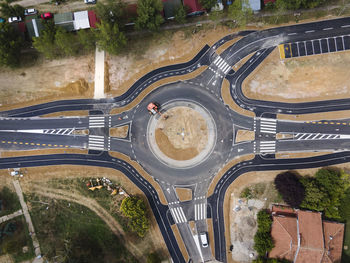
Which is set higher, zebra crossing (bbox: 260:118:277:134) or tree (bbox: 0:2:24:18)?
tree (bbox: 0:2:24:18)

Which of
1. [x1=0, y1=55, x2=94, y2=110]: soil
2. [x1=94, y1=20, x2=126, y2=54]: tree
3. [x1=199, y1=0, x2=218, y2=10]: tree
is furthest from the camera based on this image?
[x1=0, y1=55, x2=94, y2=110]: soil

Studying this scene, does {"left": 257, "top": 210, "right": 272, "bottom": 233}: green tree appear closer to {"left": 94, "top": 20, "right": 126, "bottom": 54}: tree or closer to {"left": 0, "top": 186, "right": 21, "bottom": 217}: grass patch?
{"left": 94, "top": 20, "right": 126, "bottom": 54}: tree

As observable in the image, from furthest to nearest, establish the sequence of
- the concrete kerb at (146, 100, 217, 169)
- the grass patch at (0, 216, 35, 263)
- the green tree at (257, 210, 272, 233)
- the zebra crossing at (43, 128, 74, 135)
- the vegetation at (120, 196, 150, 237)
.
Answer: the zebra crossing at (43, 128, 74, 135) → the concrete kerb at (146, 100, 217, 169) → the grass patch at (0, 216, 35, 263) → the green tree at (257, 210, 272, 233) → the vegetation at (120, 196, 150, 237)

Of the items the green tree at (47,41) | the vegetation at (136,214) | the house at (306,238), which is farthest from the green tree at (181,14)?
the house at (306,238)

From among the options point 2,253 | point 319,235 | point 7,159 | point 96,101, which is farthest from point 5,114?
point 319,235

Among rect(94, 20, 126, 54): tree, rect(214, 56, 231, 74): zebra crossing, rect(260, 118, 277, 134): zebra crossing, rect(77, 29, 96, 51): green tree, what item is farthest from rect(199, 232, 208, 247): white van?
rect(77, 29, 96, 51): green tree

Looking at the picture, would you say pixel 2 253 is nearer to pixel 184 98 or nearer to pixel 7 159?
pixel 7 159
